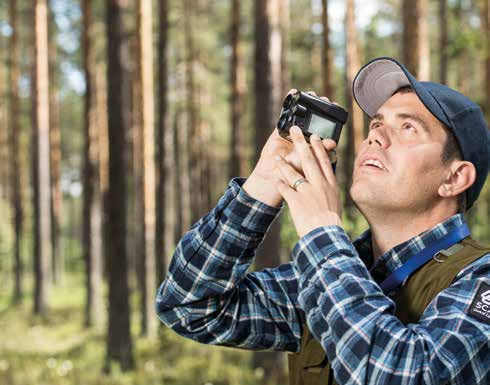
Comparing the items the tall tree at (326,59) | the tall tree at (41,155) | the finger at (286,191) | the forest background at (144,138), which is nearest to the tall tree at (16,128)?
the forest background at (144,138)

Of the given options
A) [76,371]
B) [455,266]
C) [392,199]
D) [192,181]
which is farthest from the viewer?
[192,181]

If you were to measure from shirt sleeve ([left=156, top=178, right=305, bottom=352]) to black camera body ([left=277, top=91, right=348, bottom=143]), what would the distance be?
0.28 meters

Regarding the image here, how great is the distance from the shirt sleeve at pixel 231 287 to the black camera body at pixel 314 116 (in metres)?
0.28

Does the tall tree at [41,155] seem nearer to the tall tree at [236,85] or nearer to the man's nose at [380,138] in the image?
the tall tree at [236,85]

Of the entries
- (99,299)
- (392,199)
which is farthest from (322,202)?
(99,299)

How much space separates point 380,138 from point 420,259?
1.24 ft

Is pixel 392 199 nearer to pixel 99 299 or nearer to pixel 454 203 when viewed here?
pixel 454 203

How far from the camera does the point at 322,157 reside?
1.88m

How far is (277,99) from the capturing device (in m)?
9.84

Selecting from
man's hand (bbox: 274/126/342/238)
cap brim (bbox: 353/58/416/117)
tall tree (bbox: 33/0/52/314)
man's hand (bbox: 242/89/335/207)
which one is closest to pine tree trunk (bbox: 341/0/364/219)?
tall tree (bbox: 33/0/52/314)

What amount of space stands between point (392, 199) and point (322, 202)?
0.27 metres

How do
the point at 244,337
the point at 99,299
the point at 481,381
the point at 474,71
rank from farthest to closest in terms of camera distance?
the point at 474,71 → the point at 99,299 → the point at 244,337 → the point at 481,381

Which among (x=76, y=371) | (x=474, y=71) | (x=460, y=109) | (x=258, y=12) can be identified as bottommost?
(x=76, y=371)

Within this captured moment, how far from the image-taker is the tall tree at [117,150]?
10312 mm
